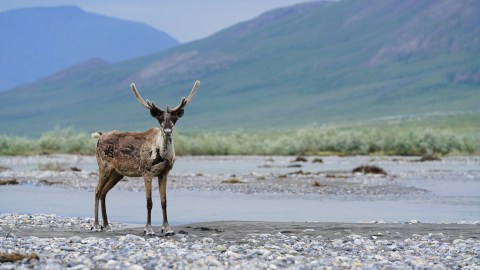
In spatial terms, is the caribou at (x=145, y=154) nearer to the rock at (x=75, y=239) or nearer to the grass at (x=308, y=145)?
the rock at (x=75, y=239)

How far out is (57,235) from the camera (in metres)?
17.5

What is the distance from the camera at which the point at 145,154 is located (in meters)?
18.5

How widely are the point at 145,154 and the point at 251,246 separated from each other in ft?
9.63

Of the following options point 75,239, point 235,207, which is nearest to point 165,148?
point 75,239

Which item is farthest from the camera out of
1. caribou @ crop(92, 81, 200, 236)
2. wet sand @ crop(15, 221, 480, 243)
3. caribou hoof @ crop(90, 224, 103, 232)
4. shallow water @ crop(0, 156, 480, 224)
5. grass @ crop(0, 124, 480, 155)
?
grass @ crop(0, 124, 480, 155)

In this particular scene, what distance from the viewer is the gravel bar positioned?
14383 mm

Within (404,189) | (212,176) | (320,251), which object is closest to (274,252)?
(320,251)

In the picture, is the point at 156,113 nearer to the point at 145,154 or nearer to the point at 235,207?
the point at 145,154

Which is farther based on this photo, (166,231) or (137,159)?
(137,159)

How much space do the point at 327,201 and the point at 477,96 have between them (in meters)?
149

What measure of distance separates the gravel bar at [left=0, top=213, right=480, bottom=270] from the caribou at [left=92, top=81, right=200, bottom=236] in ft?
2.75

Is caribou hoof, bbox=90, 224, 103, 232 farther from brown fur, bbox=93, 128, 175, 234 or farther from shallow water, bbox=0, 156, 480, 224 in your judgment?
shallow water, bbox=0, 156, 480, 224

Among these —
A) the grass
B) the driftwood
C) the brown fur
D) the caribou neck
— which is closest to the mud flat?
the driftwood

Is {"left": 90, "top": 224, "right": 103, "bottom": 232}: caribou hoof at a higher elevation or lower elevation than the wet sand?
higher
